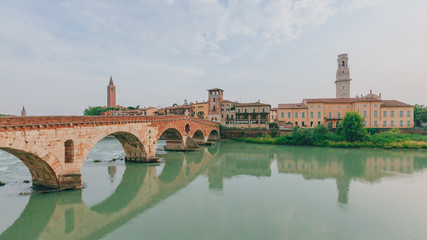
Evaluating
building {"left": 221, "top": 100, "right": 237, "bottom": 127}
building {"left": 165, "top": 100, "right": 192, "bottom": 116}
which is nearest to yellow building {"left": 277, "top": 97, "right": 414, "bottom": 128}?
building {"left": 221, "top": 100, "right": 237, "bottom": 127}

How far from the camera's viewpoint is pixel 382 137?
32.9 metres

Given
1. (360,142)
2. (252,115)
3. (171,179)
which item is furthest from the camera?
(252,115)

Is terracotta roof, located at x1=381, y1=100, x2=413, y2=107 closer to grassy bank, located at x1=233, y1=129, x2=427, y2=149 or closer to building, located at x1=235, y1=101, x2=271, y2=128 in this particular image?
grassy bank, located at x1=233, y1=129, x2=427, y2=149

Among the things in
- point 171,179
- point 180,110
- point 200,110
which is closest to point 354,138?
point 171,179

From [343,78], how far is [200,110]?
35138mm

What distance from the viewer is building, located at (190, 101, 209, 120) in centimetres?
5183

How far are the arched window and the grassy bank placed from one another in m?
30.4

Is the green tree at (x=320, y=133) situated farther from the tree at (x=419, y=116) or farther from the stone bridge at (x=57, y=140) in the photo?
the stone bridge at (x=57, y=140)

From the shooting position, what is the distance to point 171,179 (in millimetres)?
17312

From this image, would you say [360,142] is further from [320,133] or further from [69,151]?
[69,151]

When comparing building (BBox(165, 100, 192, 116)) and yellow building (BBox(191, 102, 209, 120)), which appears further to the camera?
building (BBox(165, 100, 192, 116))

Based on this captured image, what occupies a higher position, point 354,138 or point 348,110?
point 348,110

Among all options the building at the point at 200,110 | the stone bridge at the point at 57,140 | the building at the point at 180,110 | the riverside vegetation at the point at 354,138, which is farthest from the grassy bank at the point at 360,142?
the stone bridge at the point at 57,140

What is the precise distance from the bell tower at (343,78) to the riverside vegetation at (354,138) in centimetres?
2037
